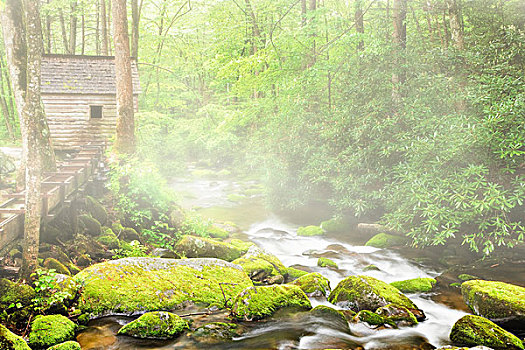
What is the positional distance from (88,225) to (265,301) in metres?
5.23

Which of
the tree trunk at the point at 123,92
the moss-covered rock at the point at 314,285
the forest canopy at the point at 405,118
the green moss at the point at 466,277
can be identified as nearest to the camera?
the moss-covered rock at the point at 314,285

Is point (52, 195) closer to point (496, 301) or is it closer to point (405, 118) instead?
point (496, 301)

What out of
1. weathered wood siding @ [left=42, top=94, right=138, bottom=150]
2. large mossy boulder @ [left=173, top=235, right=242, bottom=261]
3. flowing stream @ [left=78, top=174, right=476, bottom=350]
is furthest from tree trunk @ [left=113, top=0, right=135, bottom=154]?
weathered wood siding @ [left=42, top=94, right=138, bottom=150]

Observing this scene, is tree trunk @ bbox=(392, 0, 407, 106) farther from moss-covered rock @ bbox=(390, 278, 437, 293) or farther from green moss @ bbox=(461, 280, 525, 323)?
green moss @ bbox=(461, 280, 525, 323)

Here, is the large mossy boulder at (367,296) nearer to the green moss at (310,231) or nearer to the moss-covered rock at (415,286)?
the moss-covered rock at (415,286)

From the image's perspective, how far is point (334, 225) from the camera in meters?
13.3

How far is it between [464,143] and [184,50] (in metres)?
25.4

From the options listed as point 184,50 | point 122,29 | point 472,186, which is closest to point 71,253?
point 122,29

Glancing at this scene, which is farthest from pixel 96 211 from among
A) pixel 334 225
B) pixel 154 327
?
pixel 334 225

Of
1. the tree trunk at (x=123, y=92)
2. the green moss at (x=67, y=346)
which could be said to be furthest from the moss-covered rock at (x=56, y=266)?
the tree trunk at (x=123, y=92)

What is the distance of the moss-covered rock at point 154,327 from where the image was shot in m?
5.34

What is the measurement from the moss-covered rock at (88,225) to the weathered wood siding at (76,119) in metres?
10.3

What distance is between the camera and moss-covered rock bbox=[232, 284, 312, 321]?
6.12 m

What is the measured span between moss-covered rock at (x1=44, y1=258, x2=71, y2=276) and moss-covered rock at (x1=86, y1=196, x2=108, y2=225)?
3.45m
